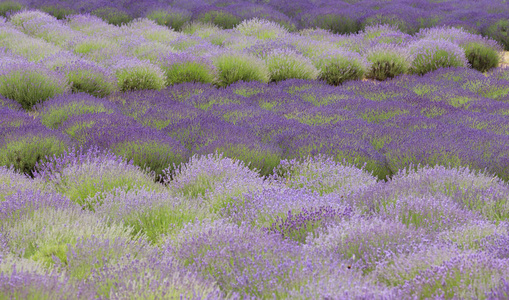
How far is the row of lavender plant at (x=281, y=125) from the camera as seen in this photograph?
414 cm

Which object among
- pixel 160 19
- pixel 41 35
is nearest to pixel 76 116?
pixel 41 35

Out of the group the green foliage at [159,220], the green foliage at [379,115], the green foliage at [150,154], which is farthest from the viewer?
the green foliage at [379,115]

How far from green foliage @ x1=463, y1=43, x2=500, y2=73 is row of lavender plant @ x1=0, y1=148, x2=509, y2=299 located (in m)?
5.55

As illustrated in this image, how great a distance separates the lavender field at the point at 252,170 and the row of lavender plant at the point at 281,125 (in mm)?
23

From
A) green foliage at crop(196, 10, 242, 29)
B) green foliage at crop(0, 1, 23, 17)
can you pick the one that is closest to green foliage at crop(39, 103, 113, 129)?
green foliage at crop(196, 10, 242, 29)

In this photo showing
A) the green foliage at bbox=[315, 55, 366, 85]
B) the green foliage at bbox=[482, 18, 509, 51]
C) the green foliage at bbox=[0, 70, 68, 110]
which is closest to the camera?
the green foliage at bbox=[0, 70, 68, 110]

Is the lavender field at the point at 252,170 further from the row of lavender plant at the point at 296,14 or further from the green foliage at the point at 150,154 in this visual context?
the row of lavender plant at the point at 296,14

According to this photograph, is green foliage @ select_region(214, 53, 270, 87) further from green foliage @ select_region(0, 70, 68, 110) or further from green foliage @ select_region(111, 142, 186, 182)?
green foliage @ select_region(111, 142, 186, 182)

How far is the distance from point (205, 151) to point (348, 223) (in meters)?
1.74

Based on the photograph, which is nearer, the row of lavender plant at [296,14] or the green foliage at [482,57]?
the green foliage at [482,57]

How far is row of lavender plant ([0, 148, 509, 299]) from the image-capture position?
219cm

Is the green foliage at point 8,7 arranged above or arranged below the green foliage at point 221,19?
below

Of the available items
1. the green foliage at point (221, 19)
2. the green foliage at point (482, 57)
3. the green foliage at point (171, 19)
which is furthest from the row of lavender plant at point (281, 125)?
the green foliage at point (171, 19)

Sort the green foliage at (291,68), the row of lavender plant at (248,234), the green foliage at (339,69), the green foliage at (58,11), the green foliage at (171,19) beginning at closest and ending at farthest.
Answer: the row of lavender plant at (248,234)
the green foliage at (291,68)
the green foliage at (339,69)
the green foliage at (171,19)
the green foliage at (58,11)
